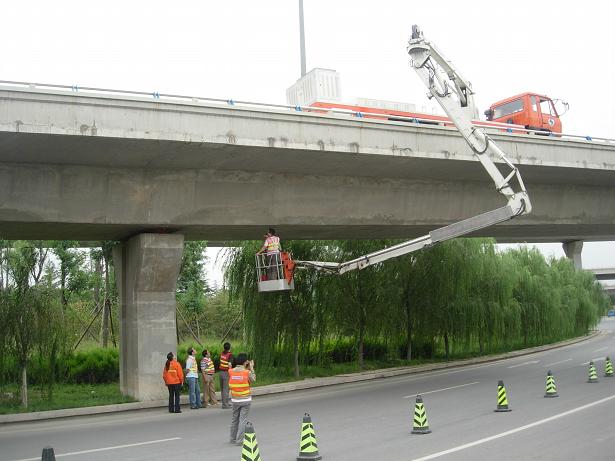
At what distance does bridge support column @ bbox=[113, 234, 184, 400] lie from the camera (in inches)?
650

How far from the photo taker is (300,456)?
8938mm

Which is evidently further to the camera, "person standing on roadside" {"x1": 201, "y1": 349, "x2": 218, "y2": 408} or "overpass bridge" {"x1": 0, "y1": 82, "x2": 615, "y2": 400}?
"person standing on roadside" {"x1": 201, "y1": 349, "x2": 218, "y2": 408}

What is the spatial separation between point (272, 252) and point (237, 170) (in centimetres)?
230

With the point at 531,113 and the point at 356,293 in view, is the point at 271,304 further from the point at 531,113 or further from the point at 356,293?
the point at 531,113

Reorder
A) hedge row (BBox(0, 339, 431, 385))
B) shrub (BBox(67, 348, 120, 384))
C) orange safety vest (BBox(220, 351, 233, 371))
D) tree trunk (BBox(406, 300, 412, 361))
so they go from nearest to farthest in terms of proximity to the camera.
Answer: orange safety vest (BBox(220, 351, 233, 371)), hedge row (BBox(0, 339, 431, 385)), shrub (BBox(67, 348, 120, 384)), tree trunk (BBox(406, 300, 412, 361))

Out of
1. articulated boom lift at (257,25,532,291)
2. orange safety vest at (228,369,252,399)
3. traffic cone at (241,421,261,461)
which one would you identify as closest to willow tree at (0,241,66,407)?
articulated boom lift at (257,25,532,291)

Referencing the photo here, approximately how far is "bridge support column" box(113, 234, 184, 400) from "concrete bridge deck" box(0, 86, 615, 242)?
538mm

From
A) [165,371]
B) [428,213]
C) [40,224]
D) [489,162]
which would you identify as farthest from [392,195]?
[40,224]

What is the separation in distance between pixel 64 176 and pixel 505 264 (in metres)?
23.6

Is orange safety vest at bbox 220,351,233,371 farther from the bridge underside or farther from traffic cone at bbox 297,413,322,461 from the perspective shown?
traffic cone at bbox 297,413,322,461

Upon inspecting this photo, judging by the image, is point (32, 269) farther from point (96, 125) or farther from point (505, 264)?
point (505, 264)

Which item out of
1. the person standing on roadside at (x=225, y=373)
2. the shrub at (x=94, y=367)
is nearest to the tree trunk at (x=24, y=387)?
the shrub at (x=94, y=367)

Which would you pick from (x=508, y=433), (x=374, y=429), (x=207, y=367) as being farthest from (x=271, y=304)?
(x=508, y=433)

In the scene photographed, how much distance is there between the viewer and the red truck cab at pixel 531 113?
23.5 m
